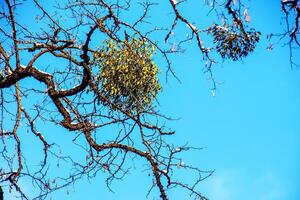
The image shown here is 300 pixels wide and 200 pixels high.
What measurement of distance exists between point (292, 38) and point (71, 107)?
6.25 ft

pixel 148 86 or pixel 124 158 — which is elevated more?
pixel 148 86

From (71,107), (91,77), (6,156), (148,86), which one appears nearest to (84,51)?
(91,77)

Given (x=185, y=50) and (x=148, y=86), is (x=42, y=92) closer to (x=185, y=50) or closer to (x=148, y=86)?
(x=185, y=50)

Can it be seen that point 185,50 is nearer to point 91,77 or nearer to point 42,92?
point 91,77

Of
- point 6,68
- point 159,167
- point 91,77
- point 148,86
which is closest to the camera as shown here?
point 159,167

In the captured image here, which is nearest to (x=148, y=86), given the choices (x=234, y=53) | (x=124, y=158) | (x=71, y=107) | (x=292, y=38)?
(x=71, y=107)

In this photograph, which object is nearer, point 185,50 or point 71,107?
point 185,50

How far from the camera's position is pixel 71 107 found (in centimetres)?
371

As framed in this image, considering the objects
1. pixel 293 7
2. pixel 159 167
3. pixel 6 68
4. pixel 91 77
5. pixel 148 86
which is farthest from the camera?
pixel 148 86

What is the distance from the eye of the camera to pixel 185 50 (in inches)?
118

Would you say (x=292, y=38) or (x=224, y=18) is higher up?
(x=224, y=18)

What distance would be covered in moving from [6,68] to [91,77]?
740 mm

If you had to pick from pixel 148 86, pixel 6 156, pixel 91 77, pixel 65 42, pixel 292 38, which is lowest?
pixel 6 156

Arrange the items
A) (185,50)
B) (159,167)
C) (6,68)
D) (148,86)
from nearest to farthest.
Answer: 1. (159,167)
2. (185,50)
3. (6,68)
4. (148,86)
